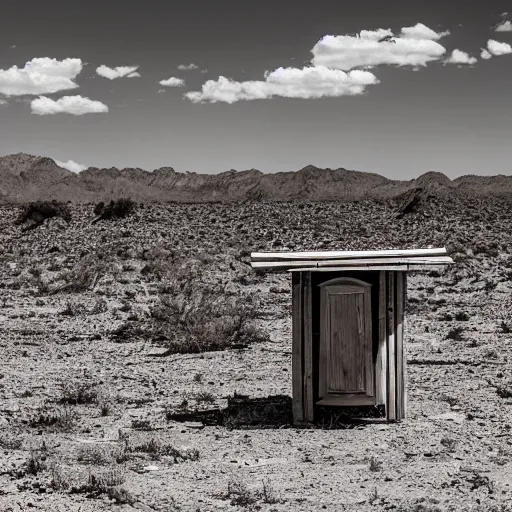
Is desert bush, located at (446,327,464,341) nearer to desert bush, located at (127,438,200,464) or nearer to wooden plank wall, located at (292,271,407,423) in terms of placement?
wooden plank wall, located at (292,271,407,423)

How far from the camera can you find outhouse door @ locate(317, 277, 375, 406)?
8266 millimetres

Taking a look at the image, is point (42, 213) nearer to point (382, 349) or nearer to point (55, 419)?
point (55, 419)

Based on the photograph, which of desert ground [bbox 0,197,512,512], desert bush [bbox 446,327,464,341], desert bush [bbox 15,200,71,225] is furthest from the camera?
desert bush [bbox 15,200,71,225]

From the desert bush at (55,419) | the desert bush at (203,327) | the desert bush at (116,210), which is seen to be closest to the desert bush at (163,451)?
the desert bush at (55,419)

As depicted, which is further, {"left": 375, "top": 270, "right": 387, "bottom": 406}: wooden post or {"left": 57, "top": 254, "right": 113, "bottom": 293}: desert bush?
{"left": 57, "top": 254, "right": 113, "bottom": 293}: desert bush

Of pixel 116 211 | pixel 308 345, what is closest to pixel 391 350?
pixel 308 345

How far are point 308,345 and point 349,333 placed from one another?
17.5 inches

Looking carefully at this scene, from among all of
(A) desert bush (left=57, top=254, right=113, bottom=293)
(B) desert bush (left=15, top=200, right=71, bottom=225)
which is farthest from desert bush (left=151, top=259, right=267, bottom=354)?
(B) desert bush (left=15, top=200, right=71, bottom=225)

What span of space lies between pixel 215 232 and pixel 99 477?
28666 mm

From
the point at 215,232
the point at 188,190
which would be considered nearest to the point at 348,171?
the point at 188,190

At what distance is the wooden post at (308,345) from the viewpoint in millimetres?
8344

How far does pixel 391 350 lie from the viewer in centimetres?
834

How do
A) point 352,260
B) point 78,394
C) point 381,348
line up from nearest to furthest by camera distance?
1. point 352,260
2. point 381,348
3. point 78,394

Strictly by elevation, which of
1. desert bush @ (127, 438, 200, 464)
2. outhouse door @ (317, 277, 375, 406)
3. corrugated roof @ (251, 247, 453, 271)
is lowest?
desert bush @ (127, 438, 200, 464)
